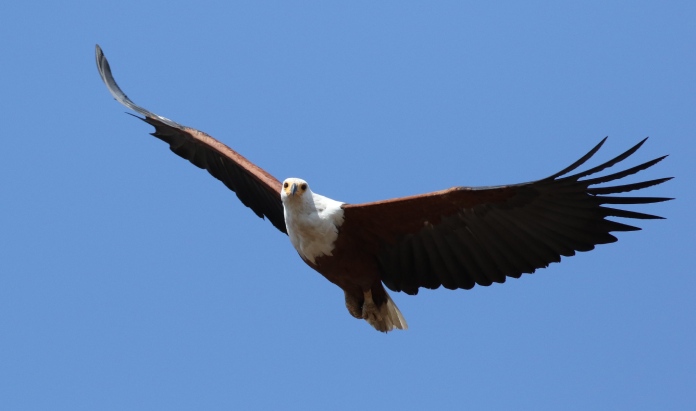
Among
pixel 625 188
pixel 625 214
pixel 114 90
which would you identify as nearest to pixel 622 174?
pixel 625 188

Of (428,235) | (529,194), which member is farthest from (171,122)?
(529,194)

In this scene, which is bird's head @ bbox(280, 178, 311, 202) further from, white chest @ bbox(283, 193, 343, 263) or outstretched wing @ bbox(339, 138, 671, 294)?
outstretched wing @ bbox(339, 138, 671, 294)

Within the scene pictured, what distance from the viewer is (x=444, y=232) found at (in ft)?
35.0

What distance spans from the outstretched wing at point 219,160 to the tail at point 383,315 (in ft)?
4.19

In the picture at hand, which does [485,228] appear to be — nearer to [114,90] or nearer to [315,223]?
[315,223]

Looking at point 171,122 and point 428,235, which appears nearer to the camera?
point 428,235

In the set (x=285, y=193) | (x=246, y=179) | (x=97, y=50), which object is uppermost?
(x=97, y=50)

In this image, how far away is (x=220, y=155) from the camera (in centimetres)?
1206

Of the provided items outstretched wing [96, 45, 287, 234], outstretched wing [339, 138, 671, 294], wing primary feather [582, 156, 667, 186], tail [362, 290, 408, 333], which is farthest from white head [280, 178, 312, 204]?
wing primary feather [582, 156, 667, 186]

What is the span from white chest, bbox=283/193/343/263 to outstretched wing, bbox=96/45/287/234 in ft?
3.11

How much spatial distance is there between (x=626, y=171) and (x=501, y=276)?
1.63 meters

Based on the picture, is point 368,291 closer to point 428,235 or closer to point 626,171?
point 428,235

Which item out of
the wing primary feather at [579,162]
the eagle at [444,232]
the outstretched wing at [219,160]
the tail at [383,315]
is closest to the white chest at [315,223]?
the eagle at [444,232]

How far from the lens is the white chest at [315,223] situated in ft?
34.6
